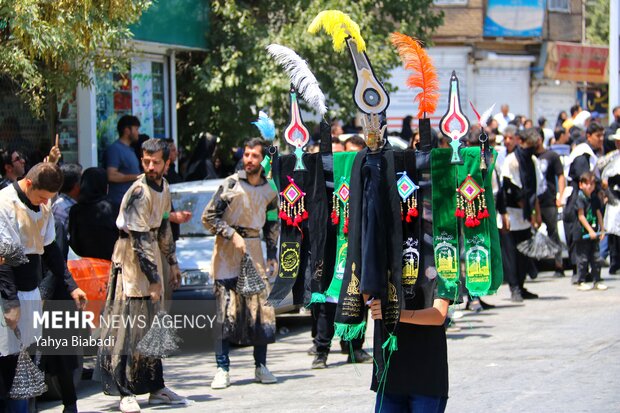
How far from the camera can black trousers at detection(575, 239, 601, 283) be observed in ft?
47.9

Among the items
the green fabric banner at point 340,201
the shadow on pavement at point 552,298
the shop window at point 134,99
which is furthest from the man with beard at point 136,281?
the shadow on pavement at point 552,298

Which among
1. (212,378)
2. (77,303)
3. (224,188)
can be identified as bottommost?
(212,378)

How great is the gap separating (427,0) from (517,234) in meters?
6.28

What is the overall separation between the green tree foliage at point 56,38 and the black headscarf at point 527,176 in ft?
17.3

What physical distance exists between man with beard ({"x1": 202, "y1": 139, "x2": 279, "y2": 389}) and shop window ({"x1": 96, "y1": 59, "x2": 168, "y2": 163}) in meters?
5.39

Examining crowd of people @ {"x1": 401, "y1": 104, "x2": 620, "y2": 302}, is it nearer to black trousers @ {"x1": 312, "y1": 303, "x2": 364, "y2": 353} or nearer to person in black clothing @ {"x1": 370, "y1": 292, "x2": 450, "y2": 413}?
black trousers @ {"x1": 312, "y1": 303, "x2": 364, "y2": 353}

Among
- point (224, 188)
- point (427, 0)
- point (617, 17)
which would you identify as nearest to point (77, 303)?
point (224, 188)

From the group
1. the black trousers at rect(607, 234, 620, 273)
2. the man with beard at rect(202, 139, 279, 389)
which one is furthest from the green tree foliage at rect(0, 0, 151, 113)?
the black trousers at rect(607, 234, 620, 273)

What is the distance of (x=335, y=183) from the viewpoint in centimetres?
551

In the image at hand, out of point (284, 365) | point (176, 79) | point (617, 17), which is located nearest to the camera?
point (284, 365)

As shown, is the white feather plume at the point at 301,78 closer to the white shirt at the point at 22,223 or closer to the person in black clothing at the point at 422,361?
the person in black clothing at the point at 422,361

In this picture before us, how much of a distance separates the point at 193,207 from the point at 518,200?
13.8 feet

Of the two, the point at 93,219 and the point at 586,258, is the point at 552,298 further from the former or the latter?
the point at 93,219

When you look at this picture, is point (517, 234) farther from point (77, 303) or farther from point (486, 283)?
point (486, 283)
